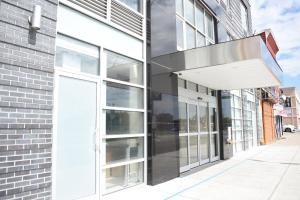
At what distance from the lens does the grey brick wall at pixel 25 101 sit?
377 centimetres

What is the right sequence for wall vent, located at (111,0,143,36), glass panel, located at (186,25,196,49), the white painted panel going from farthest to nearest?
glass panel, located at (186,25,196,49)
wall vent, located at (111,0,143,36)
the white painted panel

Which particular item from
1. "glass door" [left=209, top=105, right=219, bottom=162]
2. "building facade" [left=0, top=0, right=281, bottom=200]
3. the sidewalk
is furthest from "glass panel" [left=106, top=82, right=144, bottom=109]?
"glass door" [left=209, top=105, right=219, bottom=162]

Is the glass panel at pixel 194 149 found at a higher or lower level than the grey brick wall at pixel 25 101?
lower

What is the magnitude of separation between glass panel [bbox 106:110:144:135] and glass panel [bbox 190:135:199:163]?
3.41 m

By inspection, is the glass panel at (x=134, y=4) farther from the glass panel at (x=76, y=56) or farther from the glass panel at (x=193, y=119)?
the glass panel at (x=193, y=119)

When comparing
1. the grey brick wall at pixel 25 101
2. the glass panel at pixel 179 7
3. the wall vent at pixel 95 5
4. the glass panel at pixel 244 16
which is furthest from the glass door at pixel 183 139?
the glass panel at pixel 244 16

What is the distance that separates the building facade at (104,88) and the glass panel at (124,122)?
2 cm

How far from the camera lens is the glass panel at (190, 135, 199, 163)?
9.62 metres

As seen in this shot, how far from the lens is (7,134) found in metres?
3.76

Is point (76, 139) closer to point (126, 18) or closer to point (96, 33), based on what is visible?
point (96, 33)

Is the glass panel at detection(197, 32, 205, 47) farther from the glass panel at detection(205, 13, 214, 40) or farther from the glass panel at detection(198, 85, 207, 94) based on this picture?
the glass panel at detection(198, 85, 207, 94)

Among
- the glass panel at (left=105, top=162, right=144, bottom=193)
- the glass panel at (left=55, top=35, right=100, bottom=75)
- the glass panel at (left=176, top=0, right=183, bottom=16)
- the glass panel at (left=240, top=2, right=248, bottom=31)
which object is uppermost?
the glass panel at (left=240, top=2, right=248, bottom=31)

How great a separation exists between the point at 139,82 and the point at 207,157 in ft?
18.2

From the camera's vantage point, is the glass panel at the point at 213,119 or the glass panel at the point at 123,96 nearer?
the glass panel at the point at 123,96
